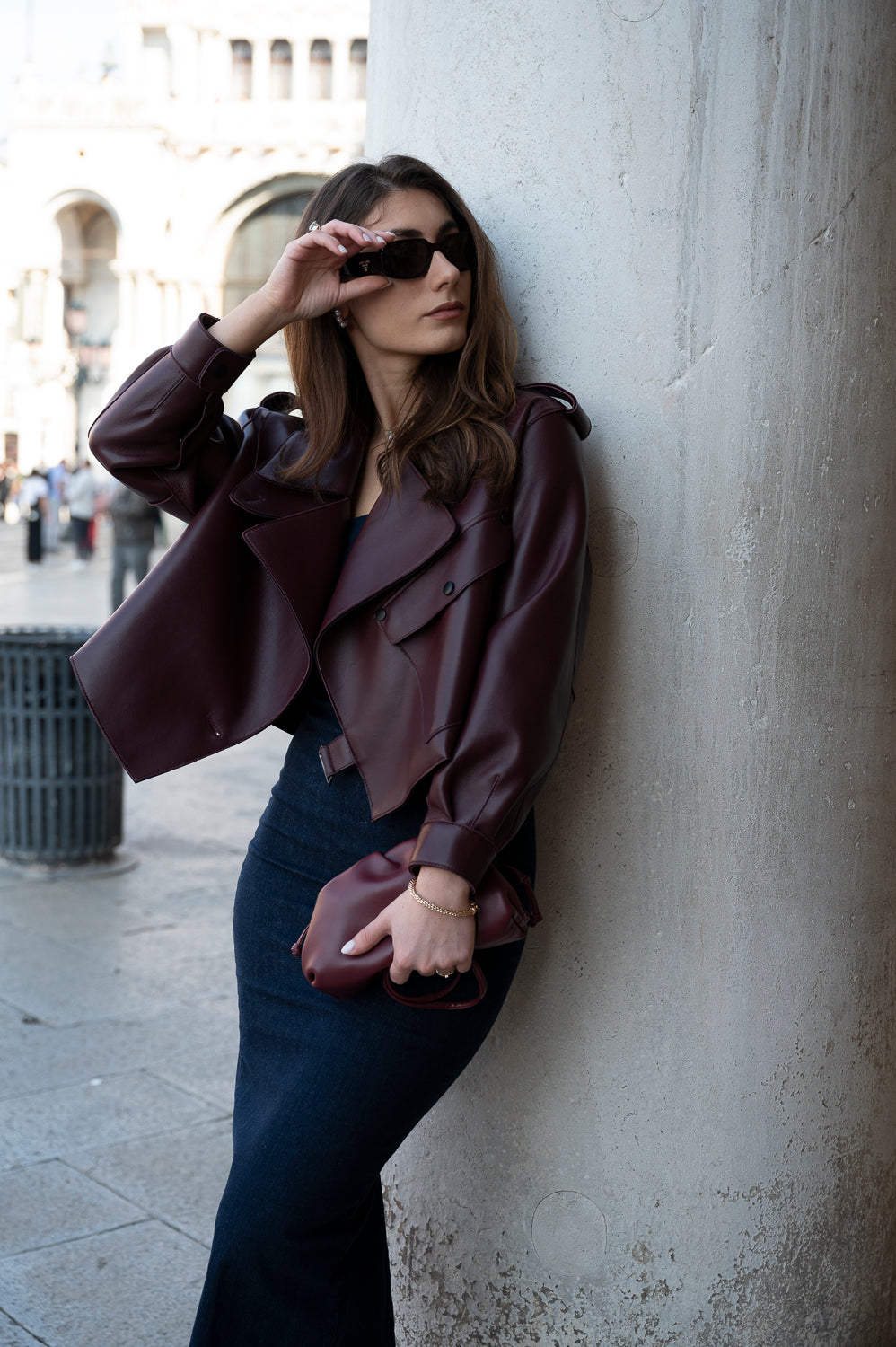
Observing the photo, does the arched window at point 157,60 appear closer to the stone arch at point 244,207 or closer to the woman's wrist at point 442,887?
the stone arch at point 244,207

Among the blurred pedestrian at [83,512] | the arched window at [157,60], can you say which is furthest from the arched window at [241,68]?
the blurred pedestrian at [83,512]

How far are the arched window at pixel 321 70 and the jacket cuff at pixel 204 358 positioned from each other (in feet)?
A: 171

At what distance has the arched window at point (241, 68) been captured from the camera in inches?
1961

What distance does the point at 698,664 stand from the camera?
2047 mm

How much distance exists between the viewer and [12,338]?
4794cm

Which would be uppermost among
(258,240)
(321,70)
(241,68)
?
(321,70)

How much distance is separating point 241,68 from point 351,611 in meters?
53.8

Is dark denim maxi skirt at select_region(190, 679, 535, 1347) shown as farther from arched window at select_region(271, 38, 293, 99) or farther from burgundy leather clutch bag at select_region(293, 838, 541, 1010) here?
arched window at select_region(271, 38, 293, 99)

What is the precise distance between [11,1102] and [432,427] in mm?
2646

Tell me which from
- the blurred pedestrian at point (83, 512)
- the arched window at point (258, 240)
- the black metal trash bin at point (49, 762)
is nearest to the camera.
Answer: the black metal trash bin at point (49, 762)

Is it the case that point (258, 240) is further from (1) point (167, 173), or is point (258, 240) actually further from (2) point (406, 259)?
(2) point (406, 259)

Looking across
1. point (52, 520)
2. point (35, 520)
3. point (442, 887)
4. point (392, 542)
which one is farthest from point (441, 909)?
point (52, 520)

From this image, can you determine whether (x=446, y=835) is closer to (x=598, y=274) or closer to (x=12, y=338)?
(x=598, y=274)

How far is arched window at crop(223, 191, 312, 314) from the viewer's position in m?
46.0
